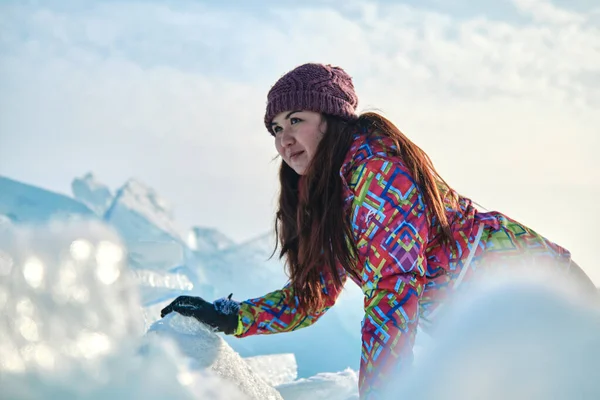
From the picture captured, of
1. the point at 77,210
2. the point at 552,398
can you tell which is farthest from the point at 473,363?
the point at 77,210

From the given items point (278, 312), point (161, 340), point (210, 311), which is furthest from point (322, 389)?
point (161, 340)

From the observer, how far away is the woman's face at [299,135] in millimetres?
2061

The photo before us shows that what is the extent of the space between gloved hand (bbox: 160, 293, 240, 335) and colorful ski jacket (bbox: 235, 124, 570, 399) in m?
0.05

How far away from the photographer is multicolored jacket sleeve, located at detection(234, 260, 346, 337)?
217cm

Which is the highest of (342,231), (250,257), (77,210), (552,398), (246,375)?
(77,210)

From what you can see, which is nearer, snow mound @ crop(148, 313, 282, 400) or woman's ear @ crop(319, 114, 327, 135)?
snow mound @ crop(148, 313, 282, 400)

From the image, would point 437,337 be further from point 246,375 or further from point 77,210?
point 77,210

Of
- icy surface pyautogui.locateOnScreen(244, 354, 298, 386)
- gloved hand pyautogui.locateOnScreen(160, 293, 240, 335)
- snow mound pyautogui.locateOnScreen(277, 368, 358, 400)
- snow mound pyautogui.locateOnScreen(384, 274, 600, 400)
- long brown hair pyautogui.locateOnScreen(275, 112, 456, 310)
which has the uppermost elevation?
long brown hair pyautogui.locateOnScreen(275, 112, 456, 310)

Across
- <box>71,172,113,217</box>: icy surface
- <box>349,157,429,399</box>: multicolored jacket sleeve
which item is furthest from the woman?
<box>71,172,113,217</box>: icy surface

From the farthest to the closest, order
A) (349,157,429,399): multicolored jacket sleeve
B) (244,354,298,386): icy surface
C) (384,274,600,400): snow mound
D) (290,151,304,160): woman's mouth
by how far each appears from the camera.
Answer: (244,354,298,386): icy surface, (290,151,304,160): woman's mouth, (349,157,429,399): multicolored jacket sleeve, (384,274,600,400): snow mound

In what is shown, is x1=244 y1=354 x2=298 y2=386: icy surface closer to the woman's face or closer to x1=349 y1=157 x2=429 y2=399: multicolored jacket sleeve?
the woman's face

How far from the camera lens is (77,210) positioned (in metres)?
5.46

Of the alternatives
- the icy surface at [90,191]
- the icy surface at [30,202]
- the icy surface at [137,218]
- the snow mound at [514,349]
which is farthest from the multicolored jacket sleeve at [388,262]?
the icy surface at [90,191]

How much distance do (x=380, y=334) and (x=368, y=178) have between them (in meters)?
0.42
